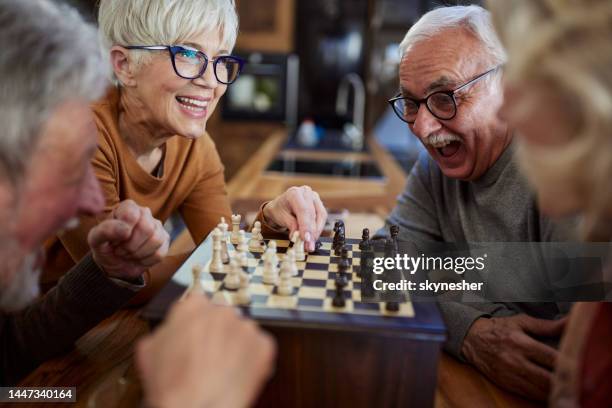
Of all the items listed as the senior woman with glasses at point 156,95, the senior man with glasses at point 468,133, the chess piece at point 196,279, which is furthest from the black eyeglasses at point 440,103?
the chess piece at point 196,279

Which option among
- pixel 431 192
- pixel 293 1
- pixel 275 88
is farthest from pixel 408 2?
pixel 431 192

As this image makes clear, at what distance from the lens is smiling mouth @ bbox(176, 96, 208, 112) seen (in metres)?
1.47

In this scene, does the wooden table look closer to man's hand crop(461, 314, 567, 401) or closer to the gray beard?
man's hand crop(461, 314, 567, 401)

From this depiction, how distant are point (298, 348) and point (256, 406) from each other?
13 cm

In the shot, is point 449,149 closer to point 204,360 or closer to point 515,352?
point 515,352

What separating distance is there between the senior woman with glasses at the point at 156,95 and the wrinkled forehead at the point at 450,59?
45cm

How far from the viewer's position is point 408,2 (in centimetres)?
535

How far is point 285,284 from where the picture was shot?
0.91 m

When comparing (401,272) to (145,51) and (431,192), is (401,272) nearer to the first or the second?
(431,192)

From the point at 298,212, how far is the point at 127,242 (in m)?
0.42

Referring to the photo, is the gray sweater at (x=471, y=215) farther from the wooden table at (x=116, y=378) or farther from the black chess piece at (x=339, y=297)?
the black chess piece at (x=339, y=297)

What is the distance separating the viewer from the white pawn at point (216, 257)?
3.26 ft

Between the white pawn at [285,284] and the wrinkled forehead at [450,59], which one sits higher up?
the wrinkled forehead at [450,59]

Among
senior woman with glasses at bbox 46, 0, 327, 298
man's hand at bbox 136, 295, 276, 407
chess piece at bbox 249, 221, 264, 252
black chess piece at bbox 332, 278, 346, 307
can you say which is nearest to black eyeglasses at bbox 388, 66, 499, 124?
senior woman with glasses at bbox 46, 0, 327, 298
